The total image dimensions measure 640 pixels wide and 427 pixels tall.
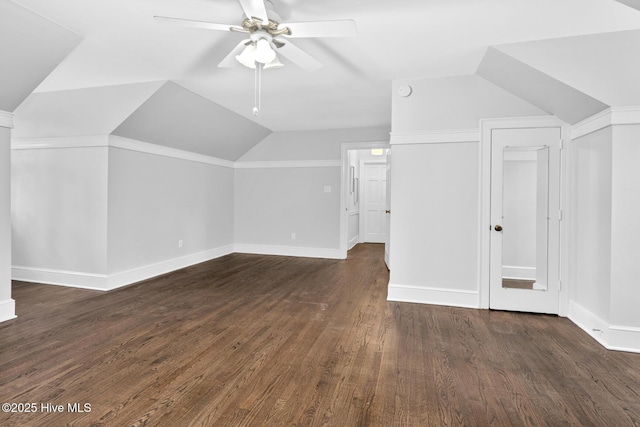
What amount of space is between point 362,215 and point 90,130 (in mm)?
6411

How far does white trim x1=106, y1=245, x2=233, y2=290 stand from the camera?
4273 millimetres

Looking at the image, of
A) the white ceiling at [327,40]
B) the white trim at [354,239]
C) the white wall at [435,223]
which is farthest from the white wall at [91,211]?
the white trim at [354,239]

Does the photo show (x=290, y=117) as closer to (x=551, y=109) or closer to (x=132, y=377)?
(x=551, y=109)

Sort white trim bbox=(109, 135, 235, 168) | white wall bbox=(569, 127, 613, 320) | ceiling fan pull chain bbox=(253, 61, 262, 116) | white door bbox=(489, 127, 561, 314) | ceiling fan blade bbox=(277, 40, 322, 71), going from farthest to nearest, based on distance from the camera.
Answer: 1. white trim bbox=(109, 135, 235, 168)
2. white door bbox=(489, 127, 561, 314)
3. ceiling fan pull chain bbox=(253, 61, 262, 116)
4. white wall bbox=(569, 127, 613, 320)
5. ceiling fan blade bbox=(277, 40, 322, 71)

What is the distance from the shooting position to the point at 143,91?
3.82 meters

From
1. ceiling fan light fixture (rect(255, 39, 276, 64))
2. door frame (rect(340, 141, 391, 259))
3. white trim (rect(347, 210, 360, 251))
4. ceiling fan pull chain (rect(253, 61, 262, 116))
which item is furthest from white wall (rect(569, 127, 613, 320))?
white trim (rect(347, 210, 360, 251))

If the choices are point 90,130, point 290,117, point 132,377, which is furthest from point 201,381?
point 290,117

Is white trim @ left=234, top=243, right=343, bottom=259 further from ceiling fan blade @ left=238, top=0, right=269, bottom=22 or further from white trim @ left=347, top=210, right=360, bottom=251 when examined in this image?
ceiling fan blade @ left=238, top=0, right=269, bottom=22

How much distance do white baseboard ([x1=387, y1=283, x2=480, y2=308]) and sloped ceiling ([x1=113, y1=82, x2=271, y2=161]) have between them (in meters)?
3.56

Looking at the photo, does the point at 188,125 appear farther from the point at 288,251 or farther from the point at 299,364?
the point at 299,364

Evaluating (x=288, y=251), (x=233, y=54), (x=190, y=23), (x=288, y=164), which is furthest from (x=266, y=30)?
(x=288, y=251)

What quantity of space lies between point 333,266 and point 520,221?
120 inches

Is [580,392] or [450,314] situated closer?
[580,392]

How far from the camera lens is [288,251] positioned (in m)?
6.73
